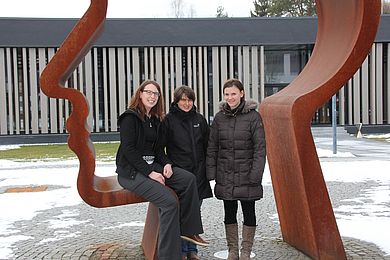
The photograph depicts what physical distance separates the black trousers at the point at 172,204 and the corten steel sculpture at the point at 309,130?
1.03 m

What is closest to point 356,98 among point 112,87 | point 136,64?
point 136,64

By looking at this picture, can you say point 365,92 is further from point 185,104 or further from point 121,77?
point 185,104

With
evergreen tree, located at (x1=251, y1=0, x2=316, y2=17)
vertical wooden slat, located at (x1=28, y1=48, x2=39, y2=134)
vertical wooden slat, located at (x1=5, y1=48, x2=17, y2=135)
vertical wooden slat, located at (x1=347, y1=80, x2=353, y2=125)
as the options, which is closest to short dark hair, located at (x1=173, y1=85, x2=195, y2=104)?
vertical wooden slat, located at (x1=28, y1=48, x2=39, y2=134)

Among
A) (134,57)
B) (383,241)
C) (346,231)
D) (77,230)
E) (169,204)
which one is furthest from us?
(134,57)

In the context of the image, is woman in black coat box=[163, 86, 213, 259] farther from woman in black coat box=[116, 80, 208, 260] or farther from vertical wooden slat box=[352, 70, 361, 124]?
vertical wooden slat box=[352, 70, 361, 124]

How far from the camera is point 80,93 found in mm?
4719

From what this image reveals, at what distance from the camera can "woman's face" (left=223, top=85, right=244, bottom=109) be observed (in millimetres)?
4723

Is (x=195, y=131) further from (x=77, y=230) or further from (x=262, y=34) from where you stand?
(x=262, y=34)

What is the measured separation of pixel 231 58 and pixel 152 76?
4291 mm

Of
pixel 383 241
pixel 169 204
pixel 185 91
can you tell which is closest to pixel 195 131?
pixel 185 91

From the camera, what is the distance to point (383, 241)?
18.5ft

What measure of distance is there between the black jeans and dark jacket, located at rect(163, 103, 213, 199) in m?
0.39

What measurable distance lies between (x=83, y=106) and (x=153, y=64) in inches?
918

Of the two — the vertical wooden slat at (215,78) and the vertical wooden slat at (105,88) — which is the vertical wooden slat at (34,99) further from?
the vertical wooden slat at (215,78)
